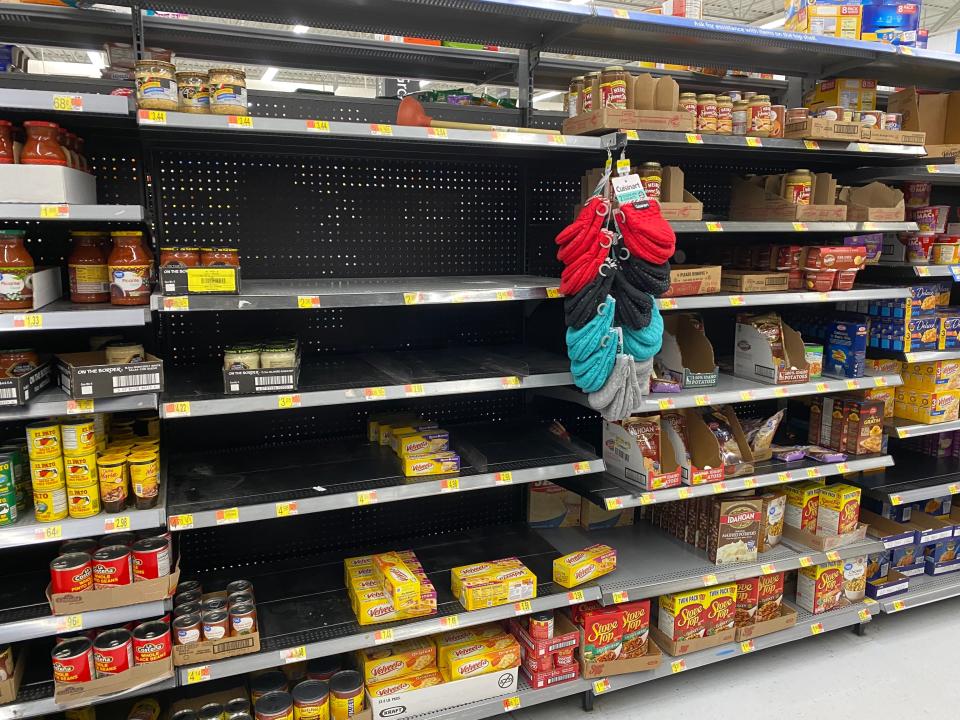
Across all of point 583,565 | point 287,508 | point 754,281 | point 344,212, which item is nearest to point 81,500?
point 287,508

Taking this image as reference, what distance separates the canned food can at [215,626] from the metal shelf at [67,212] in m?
1.25

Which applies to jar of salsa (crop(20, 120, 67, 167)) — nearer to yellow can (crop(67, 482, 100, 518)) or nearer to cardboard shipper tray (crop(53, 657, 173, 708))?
yellow can (crop(67, 482, 100, 518))

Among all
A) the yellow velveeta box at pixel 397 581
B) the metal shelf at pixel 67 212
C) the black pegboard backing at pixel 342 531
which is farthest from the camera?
the black pegboard backing at pixel 342 531

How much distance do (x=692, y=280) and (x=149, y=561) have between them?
211cm

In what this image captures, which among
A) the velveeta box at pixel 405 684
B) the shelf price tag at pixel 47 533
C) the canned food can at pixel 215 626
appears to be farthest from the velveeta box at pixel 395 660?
the shelf price tag at pixel 47 533

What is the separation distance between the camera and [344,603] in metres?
2.53

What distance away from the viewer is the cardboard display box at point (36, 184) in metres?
1.83

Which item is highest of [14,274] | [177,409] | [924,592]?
[14,274]

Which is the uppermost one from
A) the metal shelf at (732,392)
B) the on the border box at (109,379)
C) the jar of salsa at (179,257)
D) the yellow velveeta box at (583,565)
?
the jar of salsa at (179,257)

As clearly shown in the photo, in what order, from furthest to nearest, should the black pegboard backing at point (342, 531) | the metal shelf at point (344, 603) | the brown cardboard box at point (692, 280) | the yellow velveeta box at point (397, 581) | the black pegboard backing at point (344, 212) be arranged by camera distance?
the black pegboard backing at point (342, 531) → the brown cardboard box at point (692, 280) → the black pegboard backing at point (344, 212) → the yellow velveeta box at point (397, 581) → the metal shelf at point (344, 603)

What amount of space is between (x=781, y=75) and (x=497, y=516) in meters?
2.47

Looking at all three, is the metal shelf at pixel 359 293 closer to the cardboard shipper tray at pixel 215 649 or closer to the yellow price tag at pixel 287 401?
the yellow price tag at pixel 287 401

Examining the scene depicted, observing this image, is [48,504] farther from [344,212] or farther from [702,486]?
[702,486]

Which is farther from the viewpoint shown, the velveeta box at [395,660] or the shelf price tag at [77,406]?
the velveeta box at [395,660]
